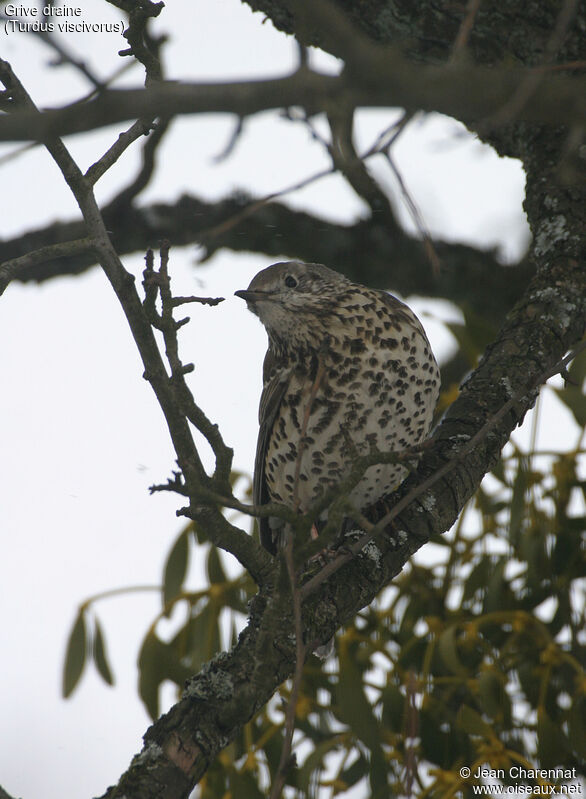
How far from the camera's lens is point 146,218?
14.6ft

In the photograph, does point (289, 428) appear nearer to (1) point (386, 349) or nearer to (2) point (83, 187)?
(1) point (386, 349)

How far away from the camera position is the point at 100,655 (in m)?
3.70

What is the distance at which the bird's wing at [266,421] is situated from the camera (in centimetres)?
356

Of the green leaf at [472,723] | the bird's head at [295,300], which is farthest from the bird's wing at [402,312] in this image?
the green leaf at [472,723]

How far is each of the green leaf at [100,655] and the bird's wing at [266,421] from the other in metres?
0.78

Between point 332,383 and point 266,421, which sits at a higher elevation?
point 266,421

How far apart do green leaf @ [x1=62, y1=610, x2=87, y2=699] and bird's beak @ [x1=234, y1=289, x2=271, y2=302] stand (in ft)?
4.81

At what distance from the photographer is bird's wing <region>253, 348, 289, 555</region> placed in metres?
3.56

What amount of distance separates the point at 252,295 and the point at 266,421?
21.3 inches

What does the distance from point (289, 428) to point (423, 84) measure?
Answer: 2062 millimetres

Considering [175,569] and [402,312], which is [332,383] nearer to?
[402,312]

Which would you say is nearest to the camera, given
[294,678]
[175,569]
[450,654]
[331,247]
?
[294,678]

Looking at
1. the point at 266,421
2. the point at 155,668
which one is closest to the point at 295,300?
the point at 266,421

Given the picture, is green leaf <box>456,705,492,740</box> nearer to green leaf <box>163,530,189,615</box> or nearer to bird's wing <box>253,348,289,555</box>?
bird's wing <box>253,348,289,555</box>
